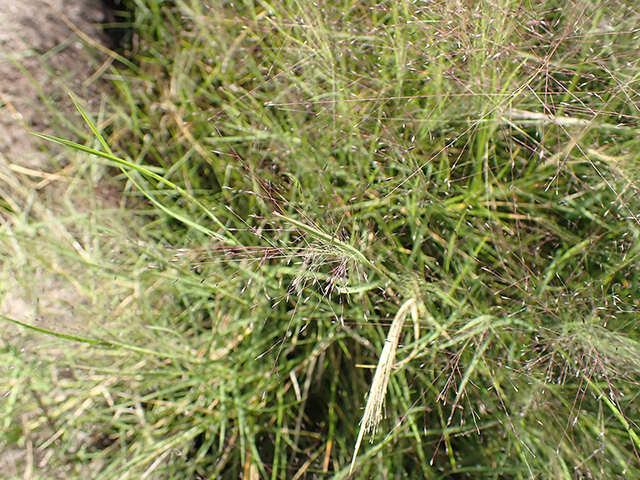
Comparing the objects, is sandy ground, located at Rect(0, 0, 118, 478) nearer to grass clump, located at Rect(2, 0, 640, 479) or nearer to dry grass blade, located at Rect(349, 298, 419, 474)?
grass clump, located at Rect(2, 0, 640, 479)

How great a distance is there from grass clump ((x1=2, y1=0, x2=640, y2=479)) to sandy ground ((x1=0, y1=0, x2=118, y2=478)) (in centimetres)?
10

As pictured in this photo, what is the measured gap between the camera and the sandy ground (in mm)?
1000

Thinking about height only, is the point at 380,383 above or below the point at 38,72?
below

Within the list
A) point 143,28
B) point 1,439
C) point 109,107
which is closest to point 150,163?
→ point 109,107

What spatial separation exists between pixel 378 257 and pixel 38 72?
876 millimetres

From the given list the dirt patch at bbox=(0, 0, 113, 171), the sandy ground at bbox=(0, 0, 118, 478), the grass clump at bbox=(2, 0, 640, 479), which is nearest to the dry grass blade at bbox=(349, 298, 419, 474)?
the grass clump at bbox=(2, 0, 640, 479)

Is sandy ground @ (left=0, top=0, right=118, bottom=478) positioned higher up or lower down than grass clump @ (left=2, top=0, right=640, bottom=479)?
higher up

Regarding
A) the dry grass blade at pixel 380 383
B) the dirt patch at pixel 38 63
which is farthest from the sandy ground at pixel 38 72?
the dry grass blade at pixel 380 383

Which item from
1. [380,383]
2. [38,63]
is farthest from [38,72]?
[380,383]

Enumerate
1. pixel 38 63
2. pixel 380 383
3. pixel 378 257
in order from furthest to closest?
pixel 38 63, pixel 378 257, pixel 380 383

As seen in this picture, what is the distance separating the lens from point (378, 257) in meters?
0.69

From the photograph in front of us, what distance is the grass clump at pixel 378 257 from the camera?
71cm

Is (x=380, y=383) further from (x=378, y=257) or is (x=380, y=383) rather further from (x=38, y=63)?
(x=38, y=63)

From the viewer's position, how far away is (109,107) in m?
1.08
